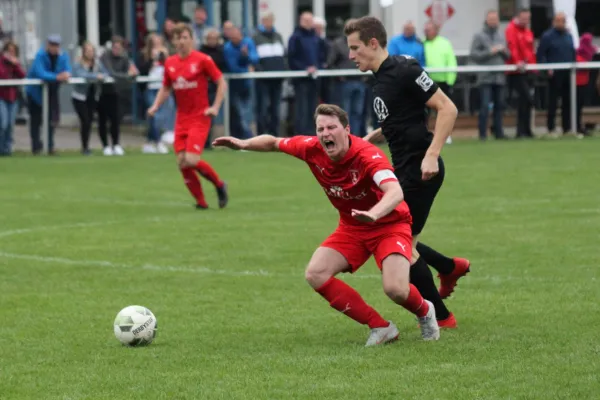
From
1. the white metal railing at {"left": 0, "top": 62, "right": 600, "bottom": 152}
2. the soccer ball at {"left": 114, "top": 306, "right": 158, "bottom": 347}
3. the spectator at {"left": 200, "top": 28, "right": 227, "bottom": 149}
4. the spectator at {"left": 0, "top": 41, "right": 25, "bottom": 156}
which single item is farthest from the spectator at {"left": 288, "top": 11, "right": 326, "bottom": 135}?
the soccer ball at {"left": 114, "top": 306, "right": 158, "bottom": 347}

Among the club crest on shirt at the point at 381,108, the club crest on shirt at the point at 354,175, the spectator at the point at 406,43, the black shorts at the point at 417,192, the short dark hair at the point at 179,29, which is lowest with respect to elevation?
the black shorts at the point at 417,192

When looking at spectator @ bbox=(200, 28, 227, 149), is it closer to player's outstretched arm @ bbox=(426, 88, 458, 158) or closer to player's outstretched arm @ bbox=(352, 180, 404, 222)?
player's outstretched arm @ bbox=(426, 88, 458, 158)

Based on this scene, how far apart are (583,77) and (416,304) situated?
18.2 metres

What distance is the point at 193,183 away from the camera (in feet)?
50.4

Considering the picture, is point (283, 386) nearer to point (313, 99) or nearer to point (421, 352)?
point (421, 352)

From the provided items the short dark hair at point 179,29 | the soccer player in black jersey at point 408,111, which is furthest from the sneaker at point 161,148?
the soccer player in black jersey at point 408,111

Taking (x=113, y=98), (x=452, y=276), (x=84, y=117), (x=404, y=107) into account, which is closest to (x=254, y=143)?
(x=404, y=107)

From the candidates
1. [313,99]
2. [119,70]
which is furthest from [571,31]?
[119,70]

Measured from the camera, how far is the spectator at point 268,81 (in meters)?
24.3

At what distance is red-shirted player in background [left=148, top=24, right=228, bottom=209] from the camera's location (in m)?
15.2

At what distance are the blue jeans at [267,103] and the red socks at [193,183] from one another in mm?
8781

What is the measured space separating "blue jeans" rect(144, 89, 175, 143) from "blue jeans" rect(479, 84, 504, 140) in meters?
5.64

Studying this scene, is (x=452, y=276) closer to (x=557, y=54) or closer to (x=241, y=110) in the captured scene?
(x=241, y=110)

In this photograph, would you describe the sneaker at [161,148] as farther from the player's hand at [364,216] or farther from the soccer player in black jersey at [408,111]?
the player's hand at [364,216]
